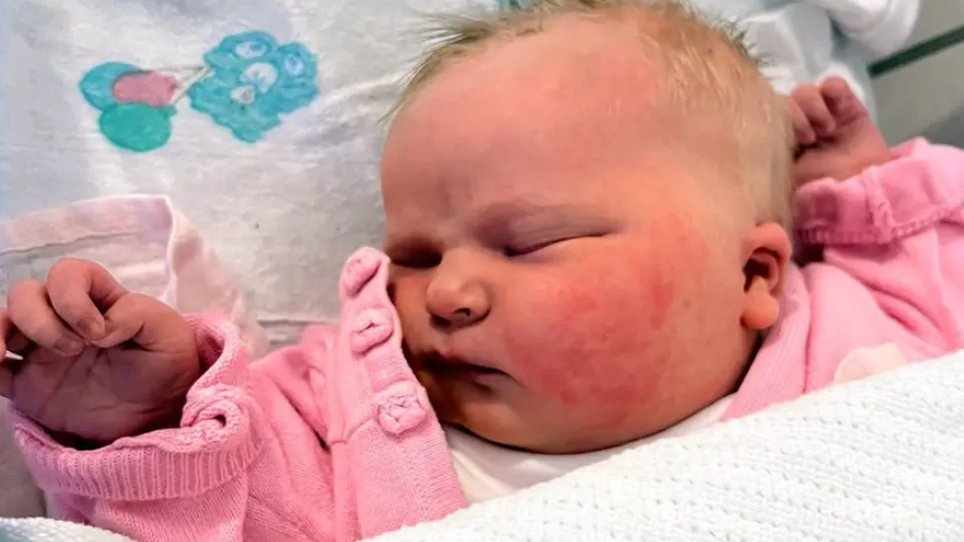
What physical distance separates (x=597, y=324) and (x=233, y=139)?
1.49 ft

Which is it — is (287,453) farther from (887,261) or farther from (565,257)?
(887,261)

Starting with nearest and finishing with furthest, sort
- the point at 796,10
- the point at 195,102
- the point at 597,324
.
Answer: the point at 597,324, the point at 195,102, the point at 796,10

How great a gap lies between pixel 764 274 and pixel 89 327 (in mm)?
524

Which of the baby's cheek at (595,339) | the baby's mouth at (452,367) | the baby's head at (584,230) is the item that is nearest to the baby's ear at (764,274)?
the baby's head at (584,230)

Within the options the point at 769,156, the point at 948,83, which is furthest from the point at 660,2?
the point at 948,83

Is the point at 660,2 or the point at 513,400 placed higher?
the point at 660,2

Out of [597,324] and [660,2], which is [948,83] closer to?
[660,2]

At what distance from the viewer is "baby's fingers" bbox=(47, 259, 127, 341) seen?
0.70 m

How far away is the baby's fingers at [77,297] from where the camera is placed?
27.5 inches

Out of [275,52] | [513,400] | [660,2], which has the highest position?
[660,2]

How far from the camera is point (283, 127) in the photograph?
1.06 meters

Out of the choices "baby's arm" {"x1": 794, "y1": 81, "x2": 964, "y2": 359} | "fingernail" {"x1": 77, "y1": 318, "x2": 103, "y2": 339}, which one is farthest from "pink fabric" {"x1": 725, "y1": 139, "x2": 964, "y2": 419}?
"fingernail" {"x1": 77, "y1": 318, "x2": 103, "y2": 339}

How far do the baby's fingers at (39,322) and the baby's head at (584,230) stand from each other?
255mm

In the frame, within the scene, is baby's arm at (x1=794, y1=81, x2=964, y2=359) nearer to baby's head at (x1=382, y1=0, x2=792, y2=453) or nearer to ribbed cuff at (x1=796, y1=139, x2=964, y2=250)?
ribbed cuff at (x1=796, y1=139, x2=964, y2=250)
